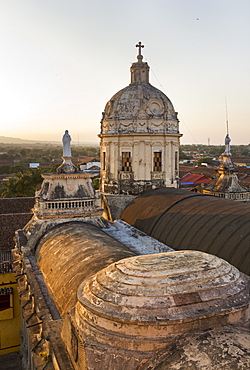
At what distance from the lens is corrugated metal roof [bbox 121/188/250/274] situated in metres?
10.0

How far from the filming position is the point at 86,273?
27.7 feet

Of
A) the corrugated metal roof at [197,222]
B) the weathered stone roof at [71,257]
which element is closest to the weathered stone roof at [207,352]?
the weathered stone roof at [71,257]

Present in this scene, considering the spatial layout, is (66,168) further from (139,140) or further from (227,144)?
(227,144)

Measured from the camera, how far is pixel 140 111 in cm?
1839

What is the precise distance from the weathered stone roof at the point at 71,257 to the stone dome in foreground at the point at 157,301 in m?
2.69

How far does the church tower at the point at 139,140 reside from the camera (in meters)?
18.5

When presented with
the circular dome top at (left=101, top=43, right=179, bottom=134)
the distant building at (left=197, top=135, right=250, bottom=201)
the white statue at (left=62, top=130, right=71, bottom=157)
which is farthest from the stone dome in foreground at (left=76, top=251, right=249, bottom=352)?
the distant building at (left=197, top=135, right=250, bottom=201)

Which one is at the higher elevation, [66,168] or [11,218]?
[66,168]

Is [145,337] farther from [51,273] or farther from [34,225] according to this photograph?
[34,225]

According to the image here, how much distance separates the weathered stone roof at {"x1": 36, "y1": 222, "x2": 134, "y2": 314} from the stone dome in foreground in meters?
2.69

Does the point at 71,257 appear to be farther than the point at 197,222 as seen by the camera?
No

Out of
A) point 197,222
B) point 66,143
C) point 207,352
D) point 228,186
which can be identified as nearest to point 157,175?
point 228,186

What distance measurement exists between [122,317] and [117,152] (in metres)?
14.6

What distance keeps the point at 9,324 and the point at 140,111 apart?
1355 centimetres
